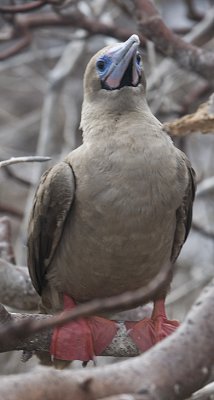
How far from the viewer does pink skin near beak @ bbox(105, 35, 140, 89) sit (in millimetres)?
4277

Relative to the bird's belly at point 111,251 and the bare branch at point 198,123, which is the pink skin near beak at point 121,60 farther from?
the bird's belly at point 111,251

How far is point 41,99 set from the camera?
1014cm

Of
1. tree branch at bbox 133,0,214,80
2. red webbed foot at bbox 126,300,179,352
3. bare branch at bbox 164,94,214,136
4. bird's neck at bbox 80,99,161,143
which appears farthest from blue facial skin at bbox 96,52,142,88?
red webbed foot at bbox 126,300,179,352

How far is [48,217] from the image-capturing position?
4363mm

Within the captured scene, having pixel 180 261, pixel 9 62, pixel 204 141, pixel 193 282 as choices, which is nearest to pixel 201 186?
pixel 193 282

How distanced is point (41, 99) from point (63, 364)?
5942mm

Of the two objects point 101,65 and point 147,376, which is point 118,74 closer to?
point 101,65

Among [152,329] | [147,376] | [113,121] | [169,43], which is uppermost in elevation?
[147,376]

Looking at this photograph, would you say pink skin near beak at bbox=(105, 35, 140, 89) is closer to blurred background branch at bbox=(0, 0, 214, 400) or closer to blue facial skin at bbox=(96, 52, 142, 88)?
blue facial skin at bbox=(96, 52, 142, 88)

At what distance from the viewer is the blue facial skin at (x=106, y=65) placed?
171 inches

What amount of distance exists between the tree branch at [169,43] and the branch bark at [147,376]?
3.22 meters

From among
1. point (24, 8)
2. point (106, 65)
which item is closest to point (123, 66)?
point (106, 65)

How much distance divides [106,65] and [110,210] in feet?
2.81

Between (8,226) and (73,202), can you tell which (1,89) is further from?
(73,202)
